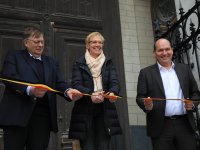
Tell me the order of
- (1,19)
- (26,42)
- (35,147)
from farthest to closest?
1. (1,19)
2. (26,42)
3. (35,147)

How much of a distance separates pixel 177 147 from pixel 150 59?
3526 mm

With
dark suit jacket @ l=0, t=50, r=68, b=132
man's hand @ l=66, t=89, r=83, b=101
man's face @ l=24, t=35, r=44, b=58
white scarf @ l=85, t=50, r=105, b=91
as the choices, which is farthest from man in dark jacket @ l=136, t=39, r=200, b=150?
man's face @ l=24, t=35, r=44, b=58

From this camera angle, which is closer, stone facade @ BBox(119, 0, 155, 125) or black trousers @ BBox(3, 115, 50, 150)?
black trousers @ BBox(3, 115, 50, 150)

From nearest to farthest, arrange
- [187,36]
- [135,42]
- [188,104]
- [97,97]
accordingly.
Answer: [97,97], [188,104], [187,36], [135,42]

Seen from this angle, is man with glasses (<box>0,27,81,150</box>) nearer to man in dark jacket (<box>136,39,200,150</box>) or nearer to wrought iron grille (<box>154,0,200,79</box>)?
man in dark jacket (<box>136,39,200,150</box>)

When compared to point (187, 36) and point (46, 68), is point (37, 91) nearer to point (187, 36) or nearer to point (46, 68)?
point (46, 68)

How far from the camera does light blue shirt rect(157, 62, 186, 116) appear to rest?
389 centimetres

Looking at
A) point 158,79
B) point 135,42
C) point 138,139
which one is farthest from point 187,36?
point 138,139

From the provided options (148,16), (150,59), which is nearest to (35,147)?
(150,59)

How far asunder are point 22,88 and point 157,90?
1.37 m

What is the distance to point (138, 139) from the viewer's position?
641 centimetres

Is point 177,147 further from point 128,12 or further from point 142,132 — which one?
point 128,12

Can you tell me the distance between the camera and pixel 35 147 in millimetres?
3600

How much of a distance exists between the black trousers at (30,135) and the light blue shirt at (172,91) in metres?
1.23
